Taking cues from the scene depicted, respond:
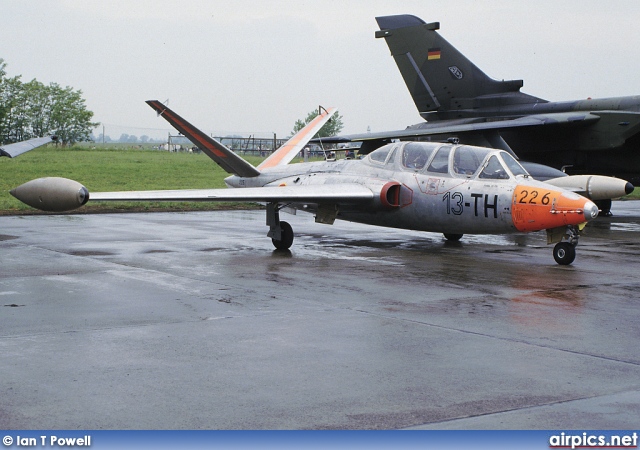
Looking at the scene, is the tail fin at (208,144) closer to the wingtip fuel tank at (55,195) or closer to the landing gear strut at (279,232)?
the landing gear strut at (279,232)

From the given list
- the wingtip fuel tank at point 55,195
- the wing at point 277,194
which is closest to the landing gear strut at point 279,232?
the wing at point 277,194

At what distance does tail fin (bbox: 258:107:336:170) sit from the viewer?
57.2 feet

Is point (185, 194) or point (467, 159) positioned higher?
point (467, 159)

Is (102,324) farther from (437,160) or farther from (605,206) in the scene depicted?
(605,206)

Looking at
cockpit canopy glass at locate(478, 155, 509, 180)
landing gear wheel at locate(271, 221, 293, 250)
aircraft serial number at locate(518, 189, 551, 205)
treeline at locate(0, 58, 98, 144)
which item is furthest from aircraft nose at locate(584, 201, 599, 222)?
treeline at locate(0, 58, 98, 144)

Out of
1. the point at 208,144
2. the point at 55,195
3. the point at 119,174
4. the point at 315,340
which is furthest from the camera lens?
the point at 119,174

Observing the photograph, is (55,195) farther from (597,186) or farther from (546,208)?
(597,186)

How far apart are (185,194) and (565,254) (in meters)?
5.97

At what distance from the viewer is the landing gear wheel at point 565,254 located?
1180 centimetres

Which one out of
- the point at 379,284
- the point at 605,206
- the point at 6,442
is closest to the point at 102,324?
the point at 6,442

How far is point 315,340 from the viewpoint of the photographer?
22.0 ft

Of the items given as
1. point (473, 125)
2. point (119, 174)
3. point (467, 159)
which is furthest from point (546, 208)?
point (119, 174)

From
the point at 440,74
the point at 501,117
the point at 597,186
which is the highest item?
the point at 440,74

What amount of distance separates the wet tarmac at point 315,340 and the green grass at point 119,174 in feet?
35.3
